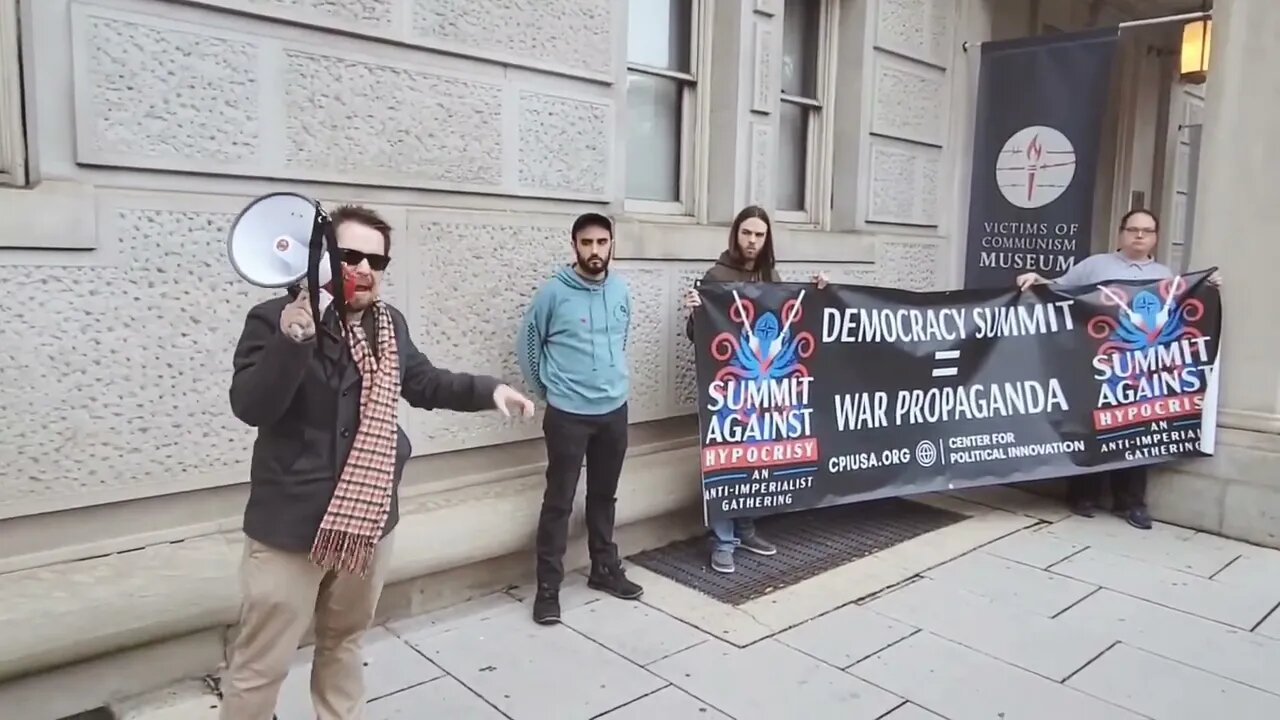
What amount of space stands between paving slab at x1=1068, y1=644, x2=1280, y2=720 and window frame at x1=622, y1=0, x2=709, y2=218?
3.10 meters

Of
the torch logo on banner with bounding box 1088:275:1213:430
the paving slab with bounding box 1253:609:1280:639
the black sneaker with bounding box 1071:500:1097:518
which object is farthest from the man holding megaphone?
the black sneaker with bounding box 1071:500:1097:518

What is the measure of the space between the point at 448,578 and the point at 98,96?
2317 mm

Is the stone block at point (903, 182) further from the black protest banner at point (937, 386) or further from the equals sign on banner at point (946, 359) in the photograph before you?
the equals sign on banner at point (946, 359)

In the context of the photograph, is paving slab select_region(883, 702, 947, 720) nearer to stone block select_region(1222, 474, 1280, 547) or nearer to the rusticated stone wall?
the rusticated stone wall

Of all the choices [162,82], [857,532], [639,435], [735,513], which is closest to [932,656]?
[735,513]

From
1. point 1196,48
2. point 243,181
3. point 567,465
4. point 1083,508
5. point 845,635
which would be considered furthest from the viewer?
point 1196,48

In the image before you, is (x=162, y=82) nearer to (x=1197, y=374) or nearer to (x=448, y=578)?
(x=448, y=578)

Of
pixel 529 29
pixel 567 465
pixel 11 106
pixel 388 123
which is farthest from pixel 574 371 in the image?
pixel 11 106

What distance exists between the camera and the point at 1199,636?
385 cm

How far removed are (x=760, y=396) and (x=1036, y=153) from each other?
2995 mm

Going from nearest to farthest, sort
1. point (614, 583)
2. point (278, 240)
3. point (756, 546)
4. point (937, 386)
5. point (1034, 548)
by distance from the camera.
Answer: point (278, 240), point (614, 583), point (756, 546), point (1034, 548), point (937, 386)

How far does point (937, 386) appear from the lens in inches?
199

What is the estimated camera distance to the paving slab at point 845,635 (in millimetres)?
3609

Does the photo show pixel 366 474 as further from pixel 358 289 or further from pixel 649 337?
pixel 649 337
